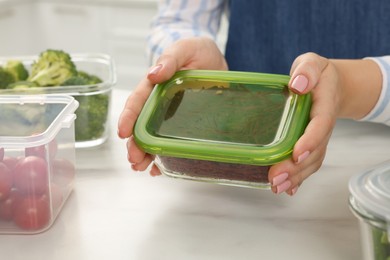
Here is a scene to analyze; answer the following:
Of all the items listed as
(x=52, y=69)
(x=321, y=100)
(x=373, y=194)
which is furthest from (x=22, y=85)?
(x=373, y=194)

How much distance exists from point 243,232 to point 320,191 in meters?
0.15

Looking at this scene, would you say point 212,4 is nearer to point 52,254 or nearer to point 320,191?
point 320,191

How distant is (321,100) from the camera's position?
0.76m

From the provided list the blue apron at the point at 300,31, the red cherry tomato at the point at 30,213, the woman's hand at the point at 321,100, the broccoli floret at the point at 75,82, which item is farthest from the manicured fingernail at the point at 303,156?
the blue apron at the point at 300,31

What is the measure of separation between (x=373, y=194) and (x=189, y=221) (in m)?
0.24

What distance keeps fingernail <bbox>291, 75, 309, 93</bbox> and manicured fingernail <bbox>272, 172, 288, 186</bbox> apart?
111mm

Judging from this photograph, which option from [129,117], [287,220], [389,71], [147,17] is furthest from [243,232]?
[147,17]

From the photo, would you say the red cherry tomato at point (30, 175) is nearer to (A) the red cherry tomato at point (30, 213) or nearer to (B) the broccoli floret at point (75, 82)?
(A) the red cherry tomato at point (30, 213)

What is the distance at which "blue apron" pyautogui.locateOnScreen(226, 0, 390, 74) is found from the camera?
4.05ft

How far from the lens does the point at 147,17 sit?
7.62 ft

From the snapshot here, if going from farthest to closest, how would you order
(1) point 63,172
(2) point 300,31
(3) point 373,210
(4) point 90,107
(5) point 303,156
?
1. (2) point 300,31
2. (4) point 90,107
3. (1) point 63,172
4. (5) point 303,156
5. (3) point 373,210

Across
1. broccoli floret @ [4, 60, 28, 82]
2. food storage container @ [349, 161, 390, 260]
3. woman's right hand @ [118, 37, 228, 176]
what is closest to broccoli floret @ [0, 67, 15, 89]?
broccoli floret @ [4, 60, 28, 82]

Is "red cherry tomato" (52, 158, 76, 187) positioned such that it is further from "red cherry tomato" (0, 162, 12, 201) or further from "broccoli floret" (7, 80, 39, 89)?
"broccoli floret" (7, 80, 39, 89)

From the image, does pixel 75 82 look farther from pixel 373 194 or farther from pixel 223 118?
pixel 373 194
